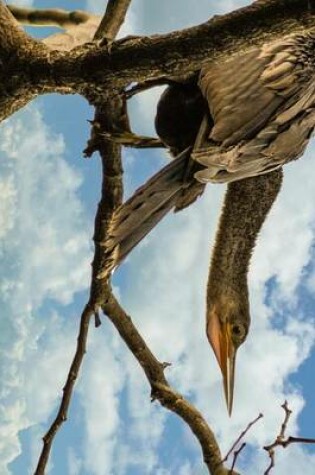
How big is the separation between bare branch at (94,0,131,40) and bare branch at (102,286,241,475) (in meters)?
1.06

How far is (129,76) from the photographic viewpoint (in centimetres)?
184

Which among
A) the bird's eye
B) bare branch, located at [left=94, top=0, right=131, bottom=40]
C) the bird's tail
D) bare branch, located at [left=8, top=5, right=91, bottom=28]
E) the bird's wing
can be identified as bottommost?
the bird's tail

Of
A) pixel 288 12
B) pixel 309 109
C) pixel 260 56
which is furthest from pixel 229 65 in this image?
pixel 288 12

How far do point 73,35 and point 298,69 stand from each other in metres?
0.98

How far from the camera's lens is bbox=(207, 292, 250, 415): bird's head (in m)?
2.80

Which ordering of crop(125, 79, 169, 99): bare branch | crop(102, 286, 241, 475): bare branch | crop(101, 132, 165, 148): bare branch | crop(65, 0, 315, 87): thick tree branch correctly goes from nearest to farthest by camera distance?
1. crop(65, 0, 315, 87): thick tree branch
2. crop(125, 79, 169, 99): bare branch
3. crop(101, 132, 165, 148): bare branch
4. crop(102, 286, 241, 475): bare branch

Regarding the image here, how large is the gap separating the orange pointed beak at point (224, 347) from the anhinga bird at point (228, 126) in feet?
2.38

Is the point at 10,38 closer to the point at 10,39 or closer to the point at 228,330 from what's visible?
the point at 10,39

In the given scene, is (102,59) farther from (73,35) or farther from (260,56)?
(73,35)

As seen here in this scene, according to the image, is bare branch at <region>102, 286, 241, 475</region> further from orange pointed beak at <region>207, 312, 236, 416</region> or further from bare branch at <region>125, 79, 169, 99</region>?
bare branch at <region>125, 79, 169, 99</region>

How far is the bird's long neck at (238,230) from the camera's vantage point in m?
2.73

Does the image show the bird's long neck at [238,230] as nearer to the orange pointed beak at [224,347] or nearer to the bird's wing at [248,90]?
the orange pointed beak at [224,347]

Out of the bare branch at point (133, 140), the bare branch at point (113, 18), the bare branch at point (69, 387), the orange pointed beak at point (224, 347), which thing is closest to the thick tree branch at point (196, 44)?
the bare branch at point (133, 140)

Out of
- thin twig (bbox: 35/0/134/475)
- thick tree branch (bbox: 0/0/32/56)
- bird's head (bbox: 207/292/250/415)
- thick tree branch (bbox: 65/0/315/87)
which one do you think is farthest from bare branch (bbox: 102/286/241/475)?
thick tree branch (bbox: 65/0/315/87)
